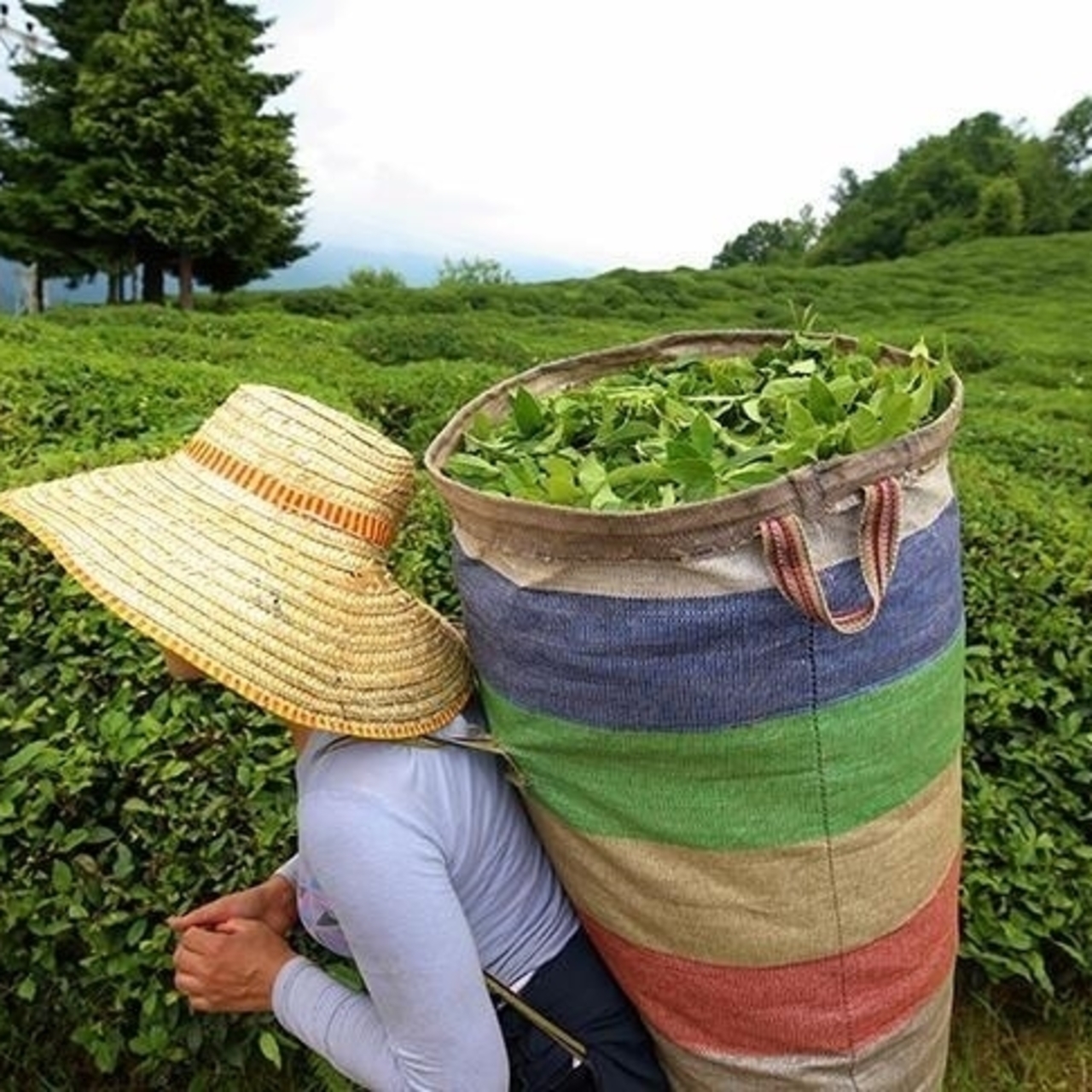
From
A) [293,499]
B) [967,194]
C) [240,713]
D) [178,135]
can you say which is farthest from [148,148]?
[967,194]

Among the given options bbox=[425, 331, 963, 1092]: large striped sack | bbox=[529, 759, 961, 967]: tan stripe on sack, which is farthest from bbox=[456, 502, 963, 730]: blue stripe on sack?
bbox=[529, 759, 961, 967]: tan stripe on sack

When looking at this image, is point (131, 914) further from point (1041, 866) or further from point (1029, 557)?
point (1029, 557)

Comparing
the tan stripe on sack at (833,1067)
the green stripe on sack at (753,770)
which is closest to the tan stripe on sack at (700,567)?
the green stripe on sack at (753,770)

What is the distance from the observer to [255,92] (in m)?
22.0

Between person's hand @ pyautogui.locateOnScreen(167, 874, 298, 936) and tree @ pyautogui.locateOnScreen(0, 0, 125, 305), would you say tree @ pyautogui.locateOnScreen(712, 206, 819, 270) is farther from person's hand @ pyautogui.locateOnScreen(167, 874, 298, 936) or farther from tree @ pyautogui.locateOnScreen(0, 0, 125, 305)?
person's hand @ pyautogui.locateOnScreen(167, 874, 298, 936)

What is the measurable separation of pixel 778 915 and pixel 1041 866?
1.45m

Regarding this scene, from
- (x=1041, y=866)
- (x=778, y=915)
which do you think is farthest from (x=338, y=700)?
(x=1041, y=866)

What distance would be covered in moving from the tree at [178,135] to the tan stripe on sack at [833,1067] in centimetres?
2079

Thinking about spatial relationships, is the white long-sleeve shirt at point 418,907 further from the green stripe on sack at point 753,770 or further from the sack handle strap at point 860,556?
Answer: the sack handle strap at point 860,556

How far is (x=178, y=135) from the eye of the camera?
20.5 meters

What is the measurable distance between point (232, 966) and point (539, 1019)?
0.36 m

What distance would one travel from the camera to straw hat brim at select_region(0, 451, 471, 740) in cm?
130

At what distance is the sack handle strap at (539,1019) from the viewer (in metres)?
1.44

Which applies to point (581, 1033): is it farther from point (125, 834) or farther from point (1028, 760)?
point (1028, 760)
